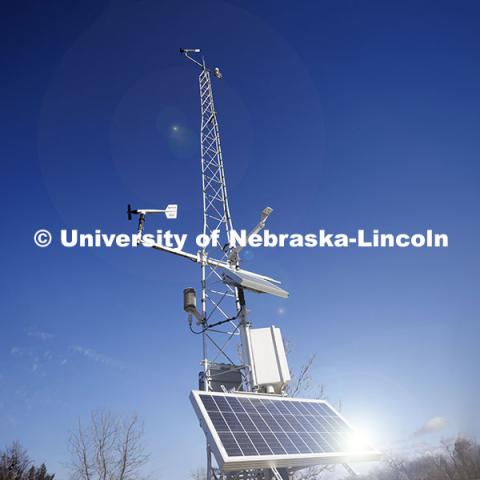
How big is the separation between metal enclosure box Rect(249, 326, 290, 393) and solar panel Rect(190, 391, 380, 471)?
0.88 meters

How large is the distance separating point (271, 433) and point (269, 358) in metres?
3.18

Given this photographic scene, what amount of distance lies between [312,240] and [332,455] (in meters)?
9.43

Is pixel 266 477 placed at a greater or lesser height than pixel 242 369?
lesser

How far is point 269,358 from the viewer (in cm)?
1123

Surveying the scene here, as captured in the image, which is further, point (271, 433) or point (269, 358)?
point (269, 358)

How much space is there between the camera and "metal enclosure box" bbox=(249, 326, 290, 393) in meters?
10.9

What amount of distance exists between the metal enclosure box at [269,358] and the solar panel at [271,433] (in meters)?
0.88

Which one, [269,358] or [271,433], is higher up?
[269,358]

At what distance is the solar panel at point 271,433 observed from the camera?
7035 millimetres

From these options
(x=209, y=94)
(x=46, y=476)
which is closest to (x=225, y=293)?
(x=209, y=94)

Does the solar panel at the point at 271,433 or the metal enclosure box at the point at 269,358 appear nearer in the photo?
the solar panel at the point at 271,433

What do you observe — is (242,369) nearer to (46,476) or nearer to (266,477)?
(266,477)

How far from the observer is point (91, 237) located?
51.9 feet

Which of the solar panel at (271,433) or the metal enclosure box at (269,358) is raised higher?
the metal enclosure box at (269,358)
